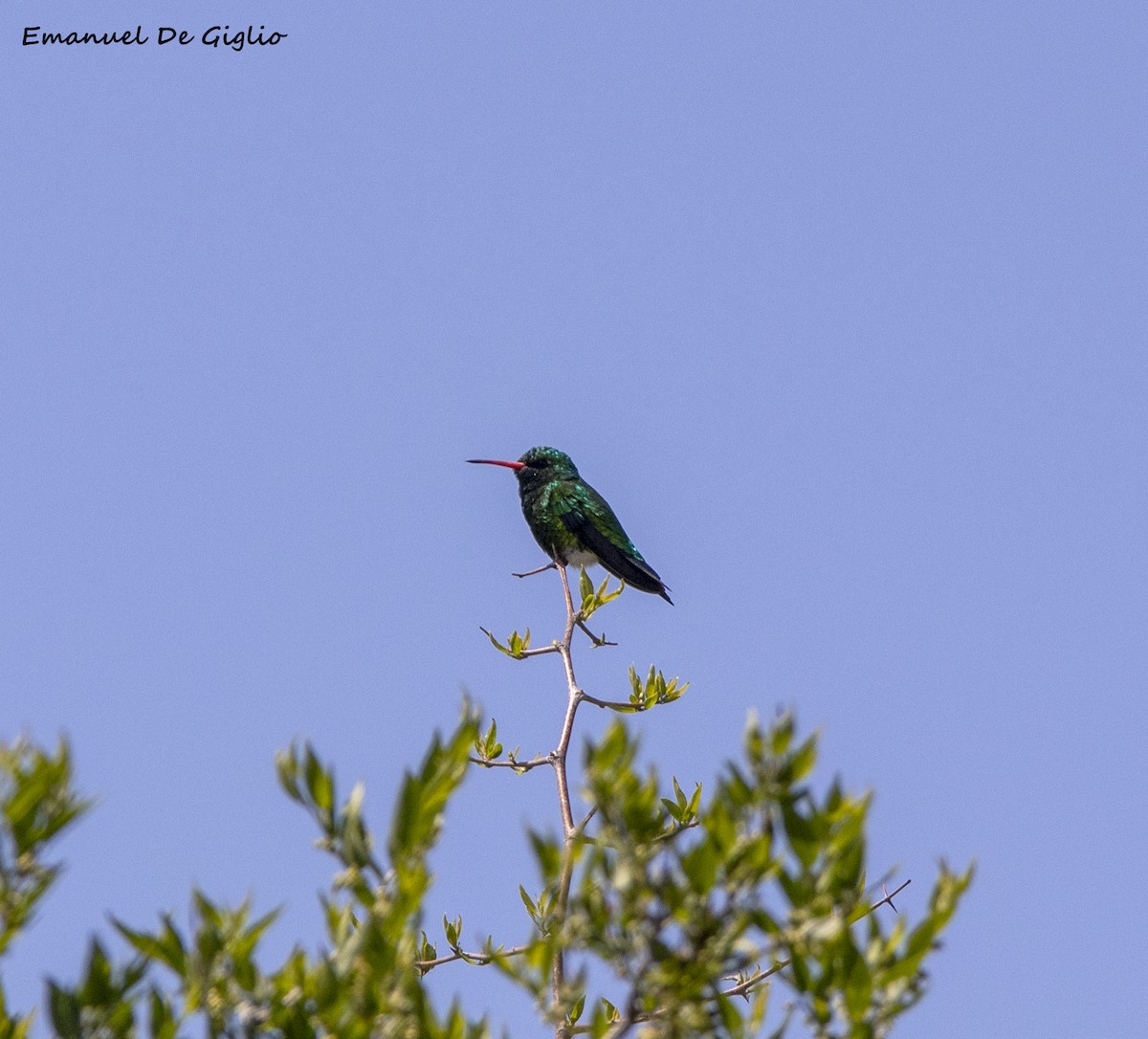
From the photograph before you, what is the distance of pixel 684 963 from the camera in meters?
2.62

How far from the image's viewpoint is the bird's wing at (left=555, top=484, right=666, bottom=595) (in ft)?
28.5

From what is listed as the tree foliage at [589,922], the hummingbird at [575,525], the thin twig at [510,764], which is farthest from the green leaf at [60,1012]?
the hummingbird at [575,525]

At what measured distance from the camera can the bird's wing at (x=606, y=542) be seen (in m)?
8.69

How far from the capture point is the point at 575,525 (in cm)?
873

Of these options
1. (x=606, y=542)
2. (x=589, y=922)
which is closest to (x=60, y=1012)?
(x=589, y=922)

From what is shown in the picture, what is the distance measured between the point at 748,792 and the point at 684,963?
30cm

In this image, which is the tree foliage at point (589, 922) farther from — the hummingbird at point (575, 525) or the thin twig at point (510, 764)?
the hummingbird at point (575, 525)

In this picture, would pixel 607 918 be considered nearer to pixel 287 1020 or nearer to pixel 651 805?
pixel 651 805

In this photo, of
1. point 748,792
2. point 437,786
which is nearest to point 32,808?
point 437,786

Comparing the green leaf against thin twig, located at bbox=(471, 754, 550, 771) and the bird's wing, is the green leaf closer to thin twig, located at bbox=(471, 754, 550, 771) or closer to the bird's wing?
thin twig, located at bbox=(471, 754, 550, 771)

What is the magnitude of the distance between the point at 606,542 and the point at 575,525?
0.19 meters

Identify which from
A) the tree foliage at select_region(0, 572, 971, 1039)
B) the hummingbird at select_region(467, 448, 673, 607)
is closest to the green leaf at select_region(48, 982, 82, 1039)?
the tree foliage at select_region(0, 572, 971, 1039)

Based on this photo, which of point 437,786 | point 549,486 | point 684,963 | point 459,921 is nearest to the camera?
point 684,963

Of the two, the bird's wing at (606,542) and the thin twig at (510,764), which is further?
the bird's wing at (606,542)
